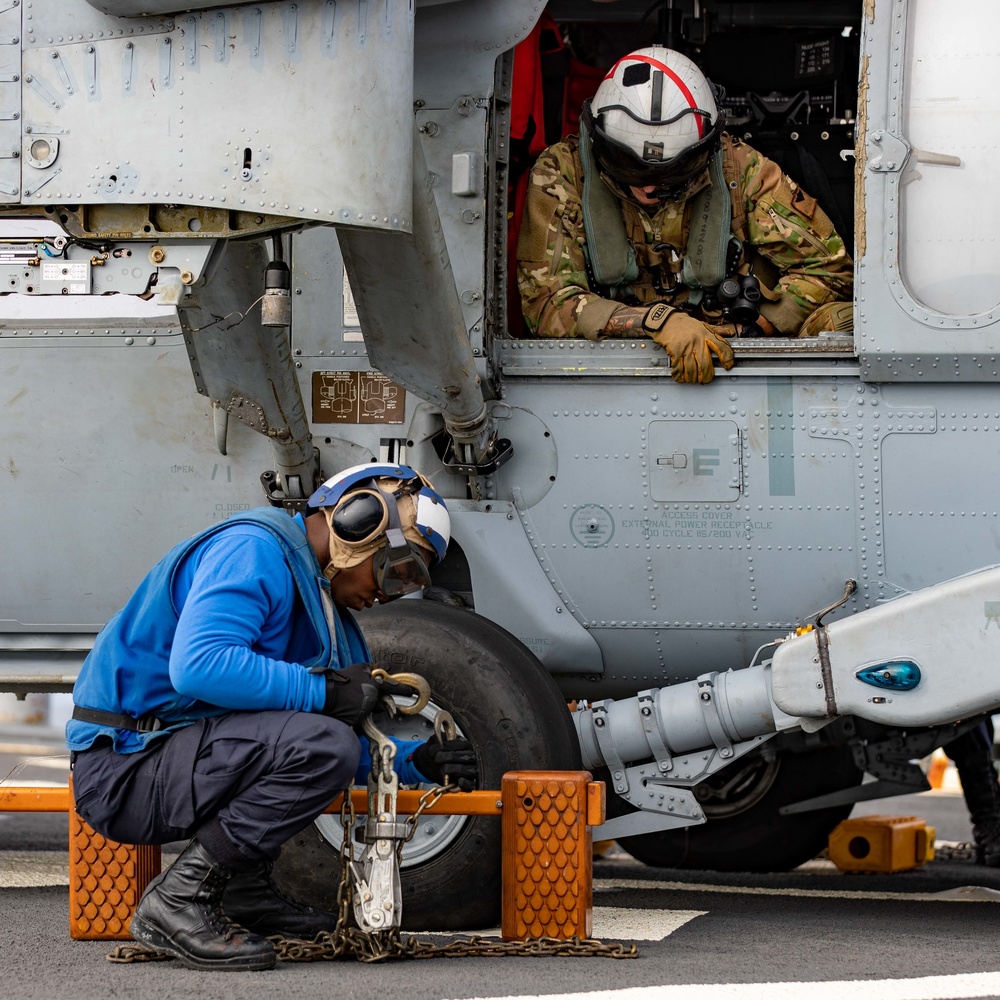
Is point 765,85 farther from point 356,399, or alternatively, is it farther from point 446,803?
point 446,803

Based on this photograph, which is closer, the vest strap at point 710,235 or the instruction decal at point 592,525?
the instruction decal at point 592,525

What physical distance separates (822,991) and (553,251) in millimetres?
2961

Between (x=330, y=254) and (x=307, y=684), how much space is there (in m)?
2.15

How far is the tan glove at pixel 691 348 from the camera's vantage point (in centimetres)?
A: 491

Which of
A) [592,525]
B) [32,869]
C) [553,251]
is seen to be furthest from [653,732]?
[32,869]

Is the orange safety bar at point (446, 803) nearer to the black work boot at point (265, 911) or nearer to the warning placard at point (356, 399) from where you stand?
the black work boot at point (265, 911)

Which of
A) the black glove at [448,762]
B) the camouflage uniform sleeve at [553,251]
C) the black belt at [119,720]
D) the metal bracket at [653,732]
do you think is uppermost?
the camouflage uniform sleeve at [553,251]

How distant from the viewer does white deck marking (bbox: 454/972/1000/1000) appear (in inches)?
121

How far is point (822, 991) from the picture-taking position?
3215 mm

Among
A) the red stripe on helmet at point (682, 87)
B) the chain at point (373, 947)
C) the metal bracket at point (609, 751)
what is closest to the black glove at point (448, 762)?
the chain at point (373, 947)

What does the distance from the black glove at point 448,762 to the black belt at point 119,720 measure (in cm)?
73

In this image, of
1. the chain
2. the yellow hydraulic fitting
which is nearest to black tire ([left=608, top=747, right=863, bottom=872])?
the yellow hydraulic fitting

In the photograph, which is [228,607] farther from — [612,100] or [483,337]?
[612,100]

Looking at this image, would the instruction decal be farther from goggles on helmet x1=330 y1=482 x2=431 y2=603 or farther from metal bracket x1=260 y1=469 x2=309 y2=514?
goggles on helmet x1=330 y1=482 x2=431 y2=603
